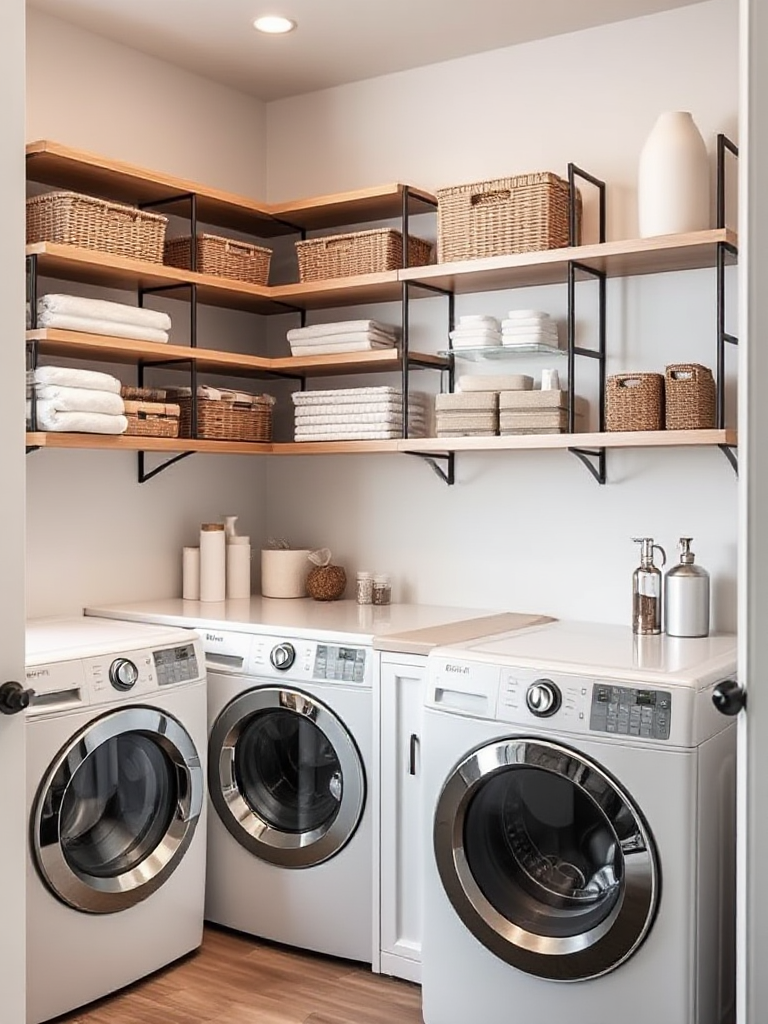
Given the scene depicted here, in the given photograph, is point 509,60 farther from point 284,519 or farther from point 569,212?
point 284,519

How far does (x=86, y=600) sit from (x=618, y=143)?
2117mm

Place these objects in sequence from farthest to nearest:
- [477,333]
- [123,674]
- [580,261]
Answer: [477,333] < [580,261] < [123,674]

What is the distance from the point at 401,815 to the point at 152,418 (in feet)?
4.37

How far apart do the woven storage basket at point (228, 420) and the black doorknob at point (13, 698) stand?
69.7 inches

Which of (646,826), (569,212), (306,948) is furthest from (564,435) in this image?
(306,948)

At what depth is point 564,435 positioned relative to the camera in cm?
321

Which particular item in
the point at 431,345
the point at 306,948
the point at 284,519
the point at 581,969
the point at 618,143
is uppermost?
the point at 618,143

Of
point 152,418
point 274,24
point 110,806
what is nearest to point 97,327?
point 152,418

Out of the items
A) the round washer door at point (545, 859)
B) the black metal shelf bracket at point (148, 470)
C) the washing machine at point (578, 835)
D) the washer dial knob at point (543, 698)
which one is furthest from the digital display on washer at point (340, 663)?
the black metal shelf bracket at point (148, 470)

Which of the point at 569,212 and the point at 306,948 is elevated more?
the point at 569,212

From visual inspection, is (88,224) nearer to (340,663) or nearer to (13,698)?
(340,663)

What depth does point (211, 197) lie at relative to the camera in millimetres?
3662

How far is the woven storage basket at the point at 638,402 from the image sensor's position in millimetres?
3055

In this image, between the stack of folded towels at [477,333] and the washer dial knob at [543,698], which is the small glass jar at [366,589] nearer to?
the stack of folded towels at [477,333]
